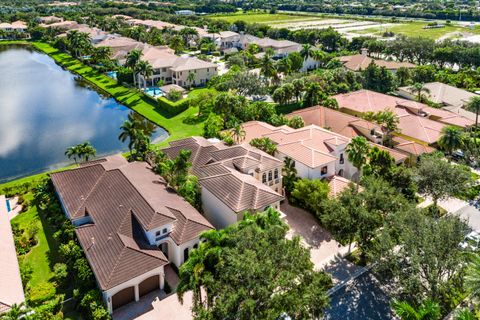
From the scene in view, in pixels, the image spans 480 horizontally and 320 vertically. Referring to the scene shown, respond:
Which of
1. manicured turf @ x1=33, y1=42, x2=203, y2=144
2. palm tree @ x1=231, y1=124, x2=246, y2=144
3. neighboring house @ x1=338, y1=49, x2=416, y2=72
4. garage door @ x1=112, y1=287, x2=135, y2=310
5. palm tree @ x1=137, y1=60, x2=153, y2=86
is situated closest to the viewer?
garage door @ x1=112, y1=287, x2=135, y2=310

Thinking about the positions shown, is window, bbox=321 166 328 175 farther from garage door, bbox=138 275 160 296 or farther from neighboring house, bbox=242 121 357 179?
garage door, bbox=138 275 160 296

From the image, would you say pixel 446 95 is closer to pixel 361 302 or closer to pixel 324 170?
pixel 324 170

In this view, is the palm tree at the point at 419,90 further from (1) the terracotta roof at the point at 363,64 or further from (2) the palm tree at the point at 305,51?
(2) the palm tree at the point at 305,51

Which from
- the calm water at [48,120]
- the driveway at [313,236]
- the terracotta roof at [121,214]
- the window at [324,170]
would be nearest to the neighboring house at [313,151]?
the window at [324,170]

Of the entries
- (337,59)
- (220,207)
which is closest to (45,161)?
(220,207)

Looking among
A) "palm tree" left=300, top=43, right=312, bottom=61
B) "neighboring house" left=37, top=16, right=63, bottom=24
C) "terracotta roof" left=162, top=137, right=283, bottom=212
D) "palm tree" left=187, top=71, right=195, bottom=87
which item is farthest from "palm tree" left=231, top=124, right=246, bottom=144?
"neighboring house" left=37, top=16, right=63, bottom=24
